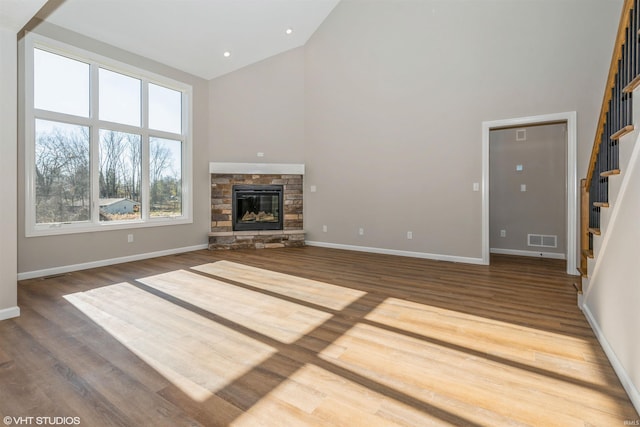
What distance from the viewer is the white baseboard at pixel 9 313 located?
2.57 meters

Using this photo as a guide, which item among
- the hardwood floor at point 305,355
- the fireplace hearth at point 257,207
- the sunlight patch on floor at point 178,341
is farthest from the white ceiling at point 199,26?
the sunlight patch on floor at point 178,341

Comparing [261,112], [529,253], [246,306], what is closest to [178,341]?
[246,306]

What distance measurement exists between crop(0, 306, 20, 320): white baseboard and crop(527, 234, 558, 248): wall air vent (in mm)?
6437

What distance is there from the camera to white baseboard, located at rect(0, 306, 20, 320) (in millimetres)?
2568

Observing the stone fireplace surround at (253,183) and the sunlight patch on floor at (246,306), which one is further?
the stone fireplace surround at (253,183)

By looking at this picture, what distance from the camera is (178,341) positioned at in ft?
7.27

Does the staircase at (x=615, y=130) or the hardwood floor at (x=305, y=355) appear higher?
the staircase at (x=615, y=130)

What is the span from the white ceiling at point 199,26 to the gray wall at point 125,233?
14 centimetres

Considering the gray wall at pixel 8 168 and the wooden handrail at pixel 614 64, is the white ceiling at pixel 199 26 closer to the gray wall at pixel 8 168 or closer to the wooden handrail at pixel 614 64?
the gray wall at pixel 8 168

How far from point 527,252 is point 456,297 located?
9.91ft

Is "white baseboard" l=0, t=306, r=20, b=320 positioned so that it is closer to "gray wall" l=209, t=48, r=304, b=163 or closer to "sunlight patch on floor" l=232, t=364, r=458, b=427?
"sunlight patch on floor" l=232, t=364, r=458, b=427

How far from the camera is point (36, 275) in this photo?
3898 millimetres

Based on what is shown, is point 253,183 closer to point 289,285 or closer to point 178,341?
point 289,285

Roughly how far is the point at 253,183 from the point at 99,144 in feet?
8.04
